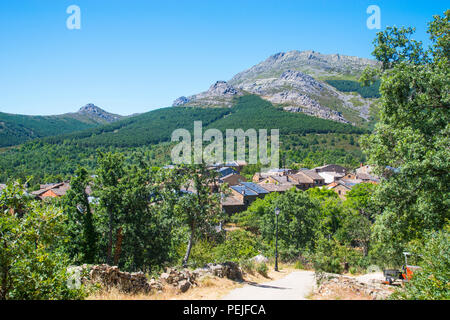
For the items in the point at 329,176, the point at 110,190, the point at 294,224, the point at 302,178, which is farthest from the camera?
the point at 329,176

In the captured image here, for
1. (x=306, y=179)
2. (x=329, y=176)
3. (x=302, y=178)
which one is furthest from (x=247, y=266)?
(x=329, y=176)

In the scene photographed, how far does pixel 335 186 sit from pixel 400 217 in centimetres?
5932

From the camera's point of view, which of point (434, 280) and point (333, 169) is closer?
point (434, 280)

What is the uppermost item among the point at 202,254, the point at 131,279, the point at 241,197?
the point at 131,279

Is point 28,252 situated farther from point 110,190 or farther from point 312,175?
point 312,175

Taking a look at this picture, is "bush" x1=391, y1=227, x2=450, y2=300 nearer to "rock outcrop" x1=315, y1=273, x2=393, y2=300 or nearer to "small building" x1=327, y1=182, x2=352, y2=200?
"rock outcrop" x1=315, y1=273, x2=393, y2=300

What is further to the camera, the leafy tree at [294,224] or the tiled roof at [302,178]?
the tiled roof at [302,178]

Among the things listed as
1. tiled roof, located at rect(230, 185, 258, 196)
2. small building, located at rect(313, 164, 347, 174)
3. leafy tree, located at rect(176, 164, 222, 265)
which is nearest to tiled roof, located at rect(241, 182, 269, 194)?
tiled roof, located at rect(230, 185, 258, 196)

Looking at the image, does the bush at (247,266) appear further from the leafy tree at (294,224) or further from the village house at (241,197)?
the village house at (241,197)

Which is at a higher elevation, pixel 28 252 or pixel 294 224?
pixel 28 252

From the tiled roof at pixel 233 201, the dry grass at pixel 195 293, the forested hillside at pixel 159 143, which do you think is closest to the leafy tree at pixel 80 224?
the dry grass at pixel 195 293

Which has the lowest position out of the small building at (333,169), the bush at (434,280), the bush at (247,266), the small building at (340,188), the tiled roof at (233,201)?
the tiled roof at (233,201)

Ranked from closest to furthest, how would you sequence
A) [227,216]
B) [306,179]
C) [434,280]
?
[434,280]
[227,216]
[306,179]
